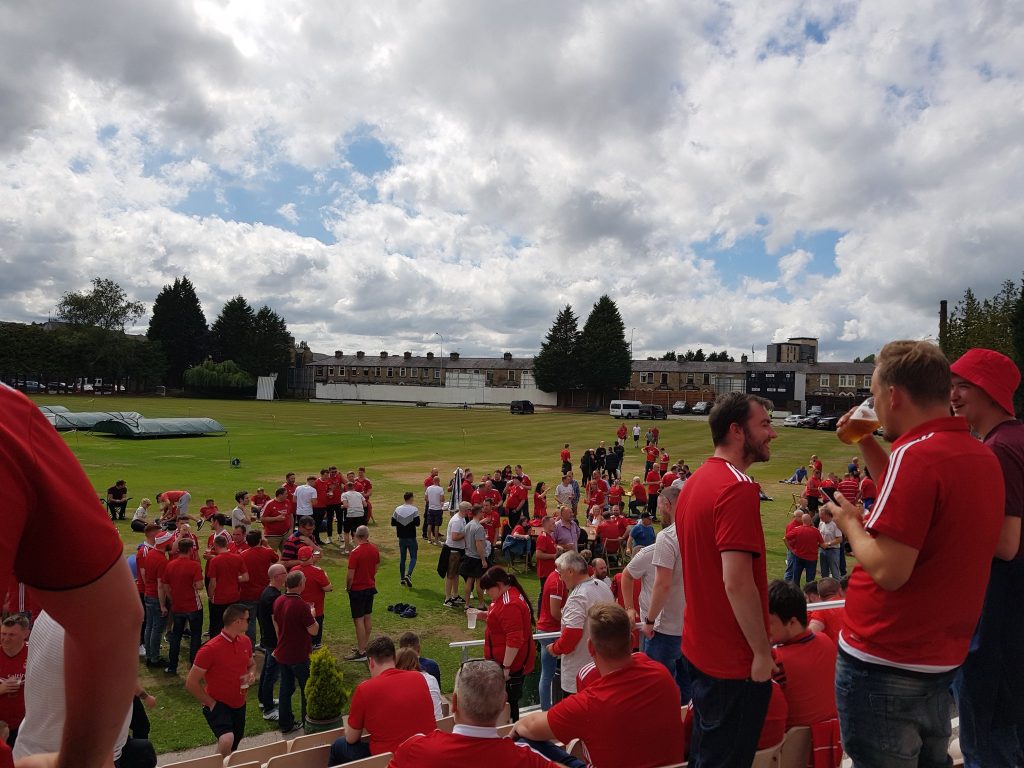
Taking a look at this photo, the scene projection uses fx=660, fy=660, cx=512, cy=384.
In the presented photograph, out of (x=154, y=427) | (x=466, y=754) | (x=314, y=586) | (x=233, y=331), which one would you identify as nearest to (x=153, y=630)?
(x=314, y=586)

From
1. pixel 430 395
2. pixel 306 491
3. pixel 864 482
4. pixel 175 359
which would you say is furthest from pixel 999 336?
pixel 175 359

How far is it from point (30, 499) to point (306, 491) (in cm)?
1544

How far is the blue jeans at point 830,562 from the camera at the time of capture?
13.2 m

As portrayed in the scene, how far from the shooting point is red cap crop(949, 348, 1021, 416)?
9.99 ft

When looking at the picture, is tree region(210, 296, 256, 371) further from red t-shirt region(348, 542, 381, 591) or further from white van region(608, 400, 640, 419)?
red t-shirt region(348, 542, 381, 591)

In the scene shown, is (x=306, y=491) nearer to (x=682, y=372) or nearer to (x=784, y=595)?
(x=784, y=595)

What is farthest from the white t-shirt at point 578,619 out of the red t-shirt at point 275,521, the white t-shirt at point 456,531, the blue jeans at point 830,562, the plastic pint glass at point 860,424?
the red t-shirt at point 275,521

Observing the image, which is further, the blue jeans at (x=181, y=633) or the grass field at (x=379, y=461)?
the grass field at (x=379, y=461)

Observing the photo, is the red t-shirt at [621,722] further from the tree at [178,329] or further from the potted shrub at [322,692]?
the tree at [178,329]

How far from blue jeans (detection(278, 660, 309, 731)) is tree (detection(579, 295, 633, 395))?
81.0 meters

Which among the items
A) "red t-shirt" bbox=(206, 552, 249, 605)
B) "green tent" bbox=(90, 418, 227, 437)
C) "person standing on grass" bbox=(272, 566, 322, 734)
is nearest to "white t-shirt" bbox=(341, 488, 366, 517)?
"red t-shirt" bbox=(206, 552, 249, 605)

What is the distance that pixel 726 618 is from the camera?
2.89 meters

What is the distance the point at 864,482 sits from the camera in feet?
50.4

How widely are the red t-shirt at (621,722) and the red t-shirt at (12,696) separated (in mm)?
4611
